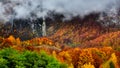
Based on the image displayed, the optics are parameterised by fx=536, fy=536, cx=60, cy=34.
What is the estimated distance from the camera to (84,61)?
19988 centimetres

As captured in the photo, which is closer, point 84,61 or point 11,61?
point 11,61

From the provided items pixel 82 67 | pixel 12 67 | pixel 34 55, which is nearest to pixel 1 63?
pixel 12 67

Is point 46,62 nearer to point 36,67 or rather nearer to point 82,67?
point 36,67

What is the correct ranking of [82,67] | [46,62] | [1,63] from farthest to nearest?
[82,67] < [46,62] < [1,63]

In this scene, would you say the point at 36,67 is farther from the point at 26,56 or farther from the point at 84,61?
the point at 84,61

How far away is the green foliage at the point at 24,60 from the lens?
89344 mm

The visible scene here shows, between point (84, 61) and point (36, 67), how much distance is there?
360ft

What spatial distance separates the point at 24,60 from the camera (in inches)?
3625

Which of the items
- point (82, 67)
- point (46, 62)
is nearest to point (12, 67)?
point (46, 62)

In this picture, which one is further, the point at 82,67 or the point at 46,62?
the point at 82,67

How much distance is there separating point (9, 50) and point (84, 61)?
358ft

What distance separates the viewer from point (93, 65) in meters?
198

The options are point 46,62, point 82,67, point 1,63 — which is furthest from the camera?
point 82,67

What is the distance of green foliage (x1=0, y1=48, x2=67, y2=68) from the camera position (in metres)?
89.3
